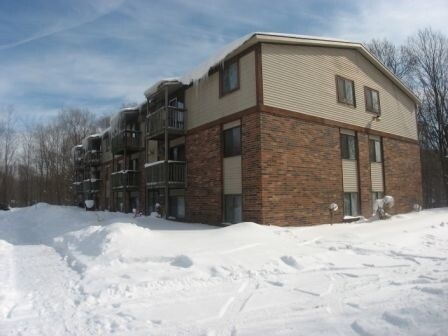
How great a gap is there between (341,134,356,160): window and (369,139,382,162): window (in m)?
1.59

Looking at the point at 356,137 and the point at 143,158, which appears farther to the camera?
the point at 143,158

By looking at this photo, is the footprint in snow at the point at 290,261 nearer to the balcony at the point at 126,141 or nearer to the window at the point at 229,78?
the window at the point at 229,78

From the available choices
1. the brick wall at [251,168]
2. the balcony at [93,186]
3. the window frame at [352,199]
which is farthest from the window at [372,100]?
the balcony at [93,186]

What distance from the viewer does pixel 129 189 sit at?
925 inches

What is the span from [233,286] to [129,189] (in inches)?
709

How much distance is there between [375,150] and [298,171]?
652 cm

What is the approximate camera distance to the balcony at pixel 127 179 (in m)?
22.8

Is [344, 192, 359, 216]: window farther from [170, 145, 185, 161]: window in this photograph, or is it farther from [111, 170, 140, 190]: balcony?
[111, 170, 140, 190]: balcony

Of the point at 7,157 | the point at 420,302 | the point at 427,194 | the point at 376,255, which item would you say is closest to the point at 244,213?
the point at 376,255

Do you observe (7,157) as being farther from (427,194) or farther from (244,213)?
(427,194)

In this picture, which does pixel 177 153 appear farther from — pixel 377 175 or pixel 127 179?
pixel 377 175

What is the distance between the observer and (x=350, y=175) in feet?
54.9

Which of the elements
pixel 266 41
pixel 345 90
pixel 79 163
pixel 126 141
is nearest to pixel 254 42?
pixel 266 41

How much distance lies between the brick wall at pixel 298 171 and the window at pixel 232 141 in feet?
4.69
